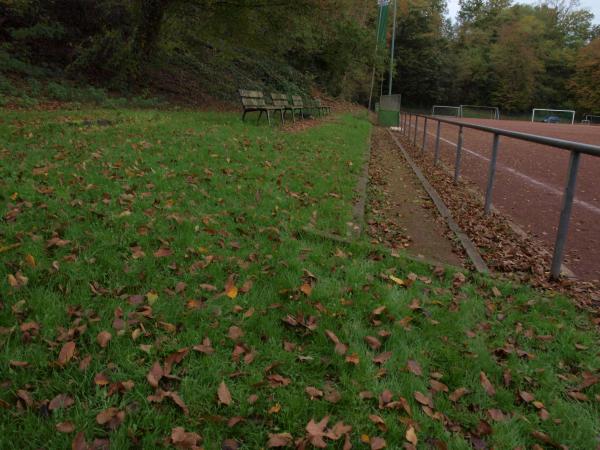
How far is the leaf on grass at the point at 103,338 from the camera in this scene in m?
2.61

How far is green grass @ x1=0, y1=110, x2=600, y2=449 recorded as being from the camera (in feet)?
7.41

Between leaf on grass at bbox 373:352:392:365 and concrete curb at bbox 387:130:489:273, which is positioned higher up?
concrete curb at bbox 387:130:489:273

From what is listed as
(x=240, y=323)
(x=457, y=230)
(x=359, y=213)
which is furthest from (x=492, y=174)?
(x=240, y=323)

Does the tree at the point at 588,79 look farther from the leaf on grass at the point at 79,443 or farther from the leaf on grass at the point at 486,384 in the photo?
the leaf on grass at the point at 79,443

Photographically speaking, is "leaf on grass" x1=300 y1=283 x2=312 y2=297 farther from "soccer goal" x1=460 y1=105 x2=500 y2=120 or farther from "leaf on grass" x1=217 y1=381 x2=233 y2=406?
"soccer goal" x1=460 y1=105 x2=500 y2=120

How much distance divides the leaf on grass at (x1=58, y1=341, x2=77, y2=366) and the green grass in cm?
3

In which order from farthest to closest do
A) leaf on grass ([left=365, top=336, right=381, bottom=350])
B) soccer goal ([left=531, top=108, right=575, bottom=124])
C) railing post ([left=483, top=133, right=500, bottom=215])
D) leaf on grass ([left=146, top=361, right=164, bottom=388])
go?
soccer goal ([left=531, top=108, right=575, bottom=124]) → railing post ([left=483, top=133, right=500, bottom=215]) → leaf on grass ([left=365, top=336, right=381, bottom=350]) → leaf on grass ([left=146, top=361, right=164, bottom=388])

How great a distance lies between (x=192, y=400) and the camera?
2.31 m

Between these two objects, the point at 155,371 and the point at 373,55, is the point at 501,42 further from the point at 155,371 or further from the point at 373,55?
the point at 155,371

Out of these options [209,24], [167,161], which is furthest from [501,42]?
[167,161]

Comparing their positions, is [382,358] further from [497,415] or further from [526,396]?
[526,396]

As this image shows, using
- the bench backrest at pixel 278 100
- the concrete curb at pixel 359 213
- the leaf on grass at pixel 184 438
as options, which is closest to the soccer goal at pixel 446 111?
the bench backrest at pixel 278 100

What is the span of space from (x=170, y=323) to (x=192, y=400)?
68cm

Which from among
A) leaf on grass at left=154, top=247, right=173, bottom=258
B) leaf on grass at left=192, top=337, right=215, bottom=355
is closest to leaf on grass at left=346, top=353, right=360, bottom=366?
leaf on grass at left=192, top=337, right=215, bottom=355
